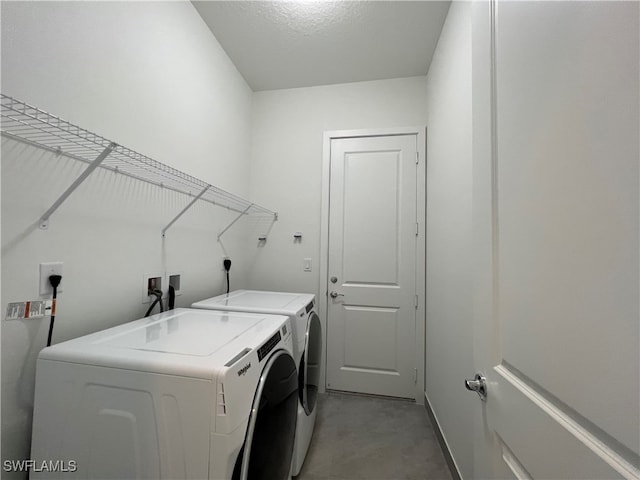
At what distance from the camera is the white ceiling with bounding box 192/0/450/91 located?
1735mm

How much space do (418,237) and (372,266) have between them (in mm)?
482

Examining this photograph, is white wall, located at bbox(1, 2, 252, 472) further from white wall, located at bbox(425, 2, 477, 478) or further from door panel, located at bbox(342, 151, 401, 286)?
white wall, located at bbox(425, 2, 477, 478)

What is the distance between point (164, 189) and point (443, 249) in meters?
1.82

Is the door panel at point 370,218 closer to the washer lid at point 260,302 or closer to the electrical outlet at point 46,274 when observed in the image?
the washer lid at point 260,302

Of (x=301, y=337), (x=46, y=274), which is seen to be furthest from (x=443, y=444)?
(x=46, y=274)

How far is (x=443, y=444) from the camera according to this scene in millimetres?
1703

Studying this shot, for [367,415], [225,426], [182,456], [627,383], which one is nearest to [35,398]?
[182,456]

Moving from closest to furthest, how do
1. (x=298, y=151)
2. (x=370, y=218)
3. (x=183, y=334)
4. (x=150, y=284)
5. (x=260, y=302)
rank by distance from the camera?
(x=183, y=334) < (x=150, y=284) < (x=260, y=302) < (x=370, y=218) < (x=298, y=151)

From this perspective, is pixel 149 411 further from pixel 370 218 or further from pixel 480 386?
pixel 370 218

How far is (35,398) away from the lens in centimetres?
85

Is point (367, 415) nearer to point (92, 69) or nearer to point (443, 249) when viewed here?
point (443, 249)

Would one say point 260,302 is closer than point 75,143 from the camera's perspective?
No

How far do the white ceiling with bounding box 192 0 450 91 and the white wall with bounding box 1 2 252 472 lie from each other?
0.95 ft

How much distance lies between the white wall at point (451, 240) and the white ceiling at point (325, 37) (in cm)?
20
